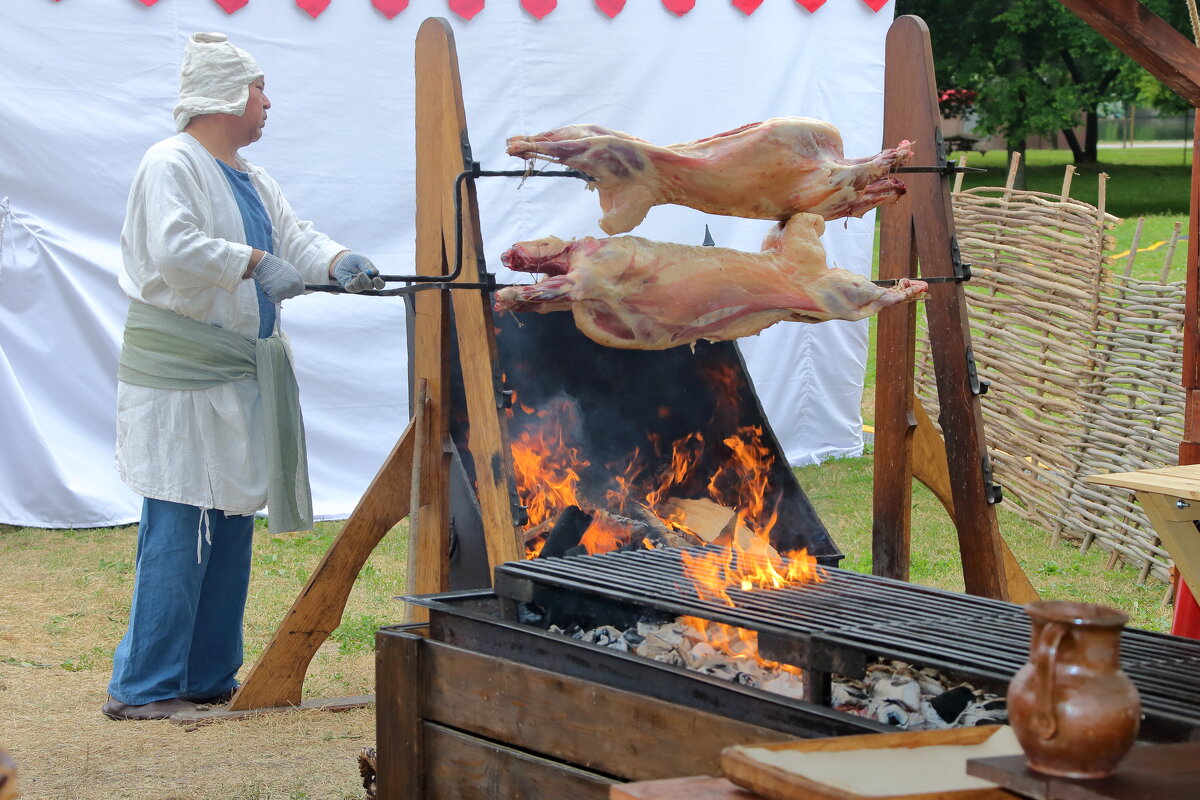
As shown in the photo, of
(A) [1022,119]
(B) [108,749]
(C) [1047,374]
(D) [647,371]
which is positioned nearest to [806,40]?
(C) [1047,374]

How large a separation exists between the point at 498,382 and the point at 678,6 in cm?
393

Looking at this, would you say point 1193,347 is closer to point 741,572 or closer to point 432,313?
point 741,572

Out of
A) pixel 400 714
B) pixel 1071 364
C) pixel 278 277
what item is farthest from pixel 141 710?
pixel 1071 364

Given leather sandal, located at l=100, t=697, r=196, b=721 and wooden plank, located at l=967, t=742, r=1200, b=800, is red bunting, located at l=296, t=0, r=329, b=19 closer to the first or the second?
leather sandal, located at l=100, t=697, r=196, b=721

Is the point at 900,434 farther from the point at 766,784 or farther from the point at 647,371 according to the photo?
the point at 766,784

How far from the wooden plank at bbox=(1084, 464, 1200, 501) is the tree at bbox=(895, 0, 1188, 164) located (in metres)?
17.3

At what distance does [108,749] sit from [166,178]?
1.71m

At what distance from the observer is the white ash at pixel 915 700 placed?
228cm

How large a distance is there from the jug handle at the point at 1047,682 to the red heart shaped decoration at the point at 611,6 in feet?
18.0

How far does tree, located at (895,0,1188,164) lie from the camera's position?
19.5 metres

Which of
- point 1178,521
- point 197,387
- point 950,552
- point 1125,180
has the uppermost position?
point 1125,180

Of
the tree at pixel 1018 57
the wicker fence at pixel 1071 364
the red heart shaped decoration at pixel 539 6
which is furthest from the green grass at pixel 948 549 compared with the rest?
the tree at pixel 1018 57

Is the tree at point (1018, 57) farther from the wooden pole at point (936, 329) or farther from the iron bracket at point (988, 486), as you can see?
the iron bracket at point (988, 486)

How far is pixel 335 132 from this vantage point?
20.6ft
